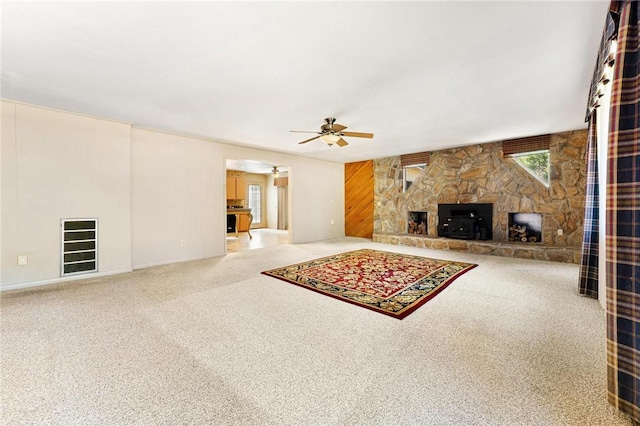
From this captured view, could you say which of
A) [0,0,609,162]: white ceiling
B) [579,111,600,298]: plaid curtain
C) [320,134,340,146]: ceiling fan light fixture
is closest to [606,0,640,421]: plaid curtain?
[0,0,609,162]: white ceiling

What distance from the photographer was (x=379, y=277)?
3.80 metres

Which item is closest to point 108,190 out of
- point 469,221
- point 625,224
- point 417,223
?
point 625,224

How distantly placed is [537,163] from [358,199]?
4344mm

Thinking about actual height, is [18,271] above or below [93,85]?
below

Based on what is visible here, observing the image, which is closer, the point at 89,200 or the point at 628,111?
the point at 628,111

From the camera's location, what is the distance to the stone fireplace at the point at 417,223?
6.98 m

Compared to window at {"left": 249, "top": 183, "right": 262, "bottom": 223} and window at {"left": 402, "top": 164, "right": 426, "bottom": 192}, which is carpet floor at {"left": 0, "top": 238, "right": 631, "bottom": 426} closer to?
window at {"left": 402, "top": 164, "right": 426, "bottom": 192}

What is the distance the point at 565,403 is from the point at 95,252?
5367mm

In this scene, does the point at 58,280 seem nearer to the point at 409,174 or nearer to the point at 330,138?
the point at 330,138

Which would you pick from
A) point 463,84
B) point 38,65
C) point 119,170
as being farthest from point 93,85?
point 463,84

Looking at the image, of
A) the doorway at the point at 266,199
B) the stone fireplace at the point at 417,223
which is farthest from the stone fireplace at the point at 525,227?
the doorway at the point at 266,199

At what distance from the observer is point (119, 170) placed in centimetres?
414

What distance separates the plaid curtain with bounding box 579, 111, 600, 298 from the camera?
297 cm

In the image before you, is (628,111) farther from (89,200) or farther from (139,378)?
(89,200)
